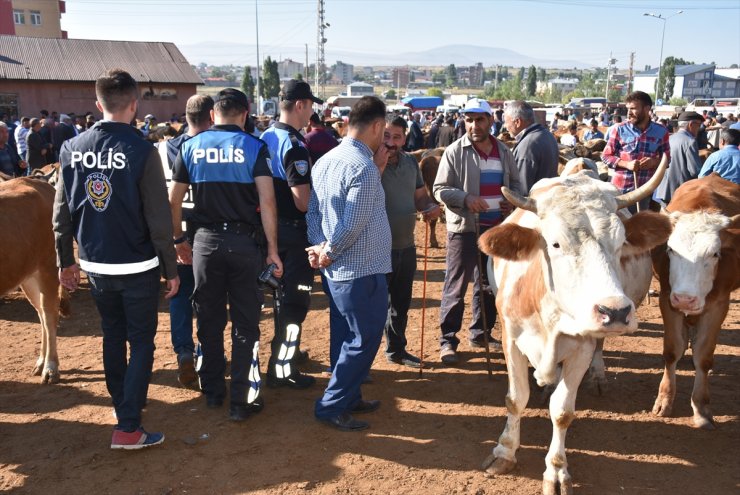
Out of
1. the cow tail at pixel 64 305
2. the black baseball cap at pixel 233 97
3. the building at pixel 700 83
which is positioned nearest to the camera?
the black baseball cap at pixel 233 97

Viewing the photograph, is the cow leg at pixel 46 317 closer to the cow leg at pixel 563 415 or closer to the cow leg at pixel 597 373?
the cow leg at pixel 563 415

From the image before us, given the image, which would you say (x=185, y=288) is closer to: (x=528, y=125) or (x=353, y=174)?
(x=353, y=174)

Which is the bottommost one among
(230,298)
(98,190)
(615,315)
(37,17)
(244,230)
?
(230,298)

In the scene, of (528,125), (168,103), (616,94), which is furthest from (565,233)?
(616,94)

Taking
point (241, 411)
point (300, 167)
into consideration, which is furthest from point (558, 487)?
point (300, 167)

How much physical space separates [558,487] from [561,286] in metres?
1.27

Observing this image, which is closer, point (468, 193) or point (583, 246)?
point (583, 246)

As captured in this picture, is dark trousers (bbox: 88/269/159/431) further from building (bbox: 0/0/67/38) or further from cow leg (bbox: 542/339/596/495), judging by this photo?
building (bbox: 0/0/67/38)

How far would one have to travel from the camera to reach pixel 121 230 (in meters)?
3.79

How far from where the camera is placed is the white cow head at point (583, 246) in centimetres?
303

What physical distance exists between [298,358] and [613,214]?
3191 mm

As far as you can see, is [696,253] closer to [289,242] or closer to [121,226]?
[289,242]

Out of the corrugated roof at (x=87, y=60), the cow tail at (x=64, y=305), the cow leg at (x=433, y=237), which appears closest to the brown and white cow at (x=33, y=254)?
the cow tail at (x=64, y=305)

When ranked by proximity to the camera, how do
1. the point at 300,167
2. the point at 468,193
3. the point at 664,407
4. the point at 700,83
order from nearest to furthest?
1. the point at 300,167
2. the point at 664,407
3. the point at 468,193
4. the point at 700,83
